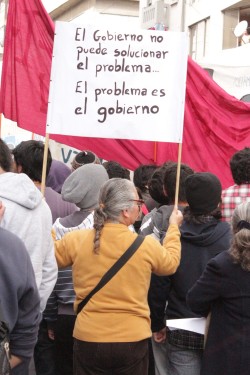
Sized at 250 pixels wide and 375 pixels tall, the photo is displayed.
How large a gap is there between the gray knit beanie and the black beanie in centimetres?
69

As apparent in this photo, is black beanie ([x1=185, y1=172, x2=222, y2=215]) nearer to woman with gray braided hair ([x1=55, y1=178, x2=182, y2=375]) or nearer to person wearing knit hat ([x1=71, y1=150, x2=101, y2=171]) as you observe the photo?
woman with gray braided hair ([x1=55, y1=178, x2=182, y2=375])

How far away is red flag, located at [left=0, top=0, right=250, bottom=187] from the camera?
5.92 m

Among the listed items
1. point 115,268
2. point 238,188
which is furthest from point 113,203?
point 238,188

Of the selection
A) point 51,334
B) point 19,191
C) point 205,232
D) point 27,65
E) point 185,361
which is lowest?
point 51,334

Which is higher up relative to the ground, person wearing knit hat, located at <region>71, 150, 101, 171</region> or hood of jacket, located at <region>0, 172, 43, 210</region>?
hood of jacket, located at <region>0, 172, 43, 210</region>

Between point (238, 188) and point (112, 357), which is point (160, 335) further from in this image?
point (238, 188)

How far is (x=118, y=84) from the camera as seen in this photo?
198 inches

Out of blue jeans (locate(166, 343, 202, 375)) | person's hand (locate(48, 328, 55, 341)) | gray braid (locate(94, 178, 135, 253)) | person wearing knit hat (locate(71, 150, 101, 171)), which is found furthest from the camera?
person wearing knit hat (locate(71, 150, 101, 171))

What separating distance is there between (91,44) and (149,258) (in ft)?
5.96

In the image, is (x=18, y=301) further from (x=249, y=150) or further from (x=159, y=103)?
(x=249, y=150)

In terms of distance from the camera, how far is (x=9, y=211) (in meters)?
3.59

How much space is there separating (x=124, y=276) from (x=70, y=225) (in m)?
0.90

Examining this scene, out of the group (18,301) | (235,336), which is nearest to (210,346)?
(235,336)

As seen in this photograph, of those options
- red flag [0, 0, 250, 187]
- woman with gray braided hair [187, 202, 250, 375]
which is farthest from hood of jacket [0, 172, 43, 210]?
red flag [0, 0, 250, 187]
